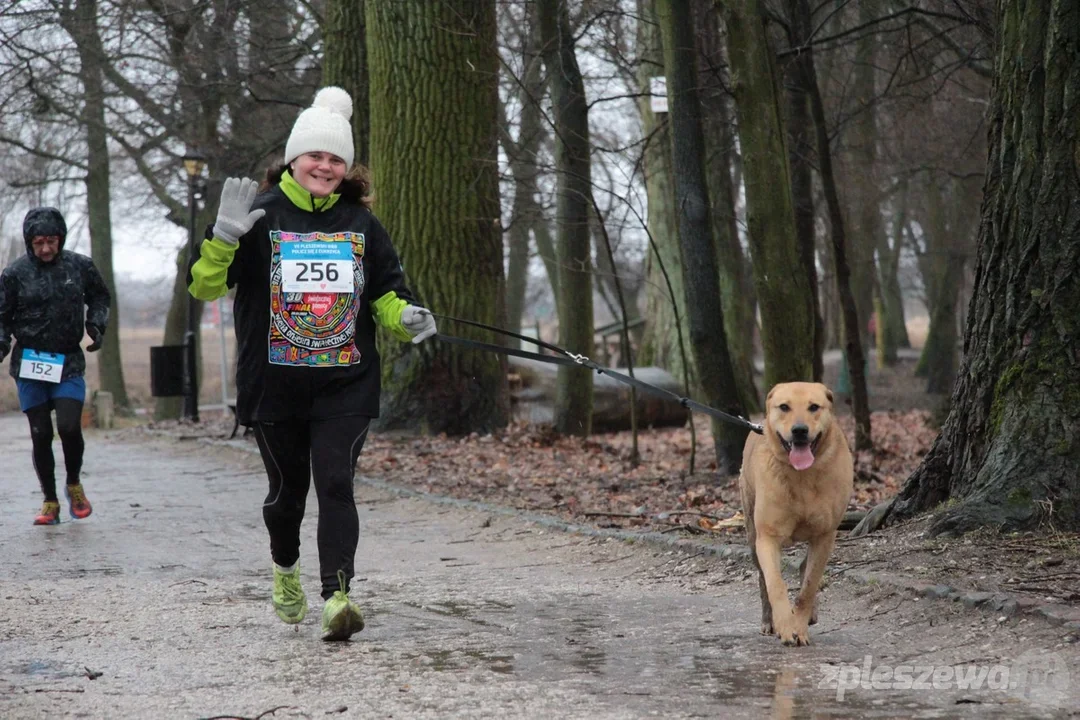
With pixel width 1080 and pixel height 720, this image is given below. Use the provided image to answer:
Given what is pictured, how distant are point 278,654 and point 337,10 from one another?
11.9m

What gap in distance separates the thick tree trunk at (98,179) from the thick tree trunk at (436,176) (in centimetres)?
769

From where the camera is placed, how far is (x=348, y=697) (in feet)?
14.1

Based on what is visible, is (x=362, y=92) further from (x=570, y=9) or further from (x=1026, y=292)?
(x=1026, y=292)

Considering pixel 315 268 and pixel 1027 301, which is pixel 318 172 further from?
pixel 1027 301

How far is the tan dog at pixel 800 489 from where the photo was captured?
5211 millimetres

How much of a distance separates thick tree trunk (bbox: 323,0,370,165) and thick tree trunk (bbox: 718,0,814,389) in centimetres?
727

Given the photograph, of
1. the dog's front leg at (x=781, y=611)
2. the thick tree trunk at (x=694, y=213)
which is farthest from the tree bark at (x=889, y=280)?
the dog's front leg at (x=781, y=611)

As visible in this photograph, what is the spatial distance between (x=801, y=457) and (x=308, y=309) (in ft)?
6.51

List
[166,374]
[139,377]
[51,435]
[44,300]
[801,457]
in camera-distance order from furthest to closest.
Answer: [139,377] → [166,374] → [51,435] → [44,300] → [801,457]

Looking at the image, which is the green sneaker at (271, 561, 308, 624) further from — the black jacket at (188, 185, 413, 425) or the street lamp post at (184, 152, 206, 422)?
the street lamp post at (184, 152, 206, 422)

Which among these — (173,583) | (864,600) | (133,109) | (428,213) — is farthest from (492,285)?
(133,109)

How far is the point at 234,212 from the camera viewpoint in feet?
16.7

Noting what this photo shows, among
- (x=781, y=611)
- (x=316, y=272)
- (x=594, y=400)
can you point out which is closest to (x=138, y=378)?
(x=594, y=400)

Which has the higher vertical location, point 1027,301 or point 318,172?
point 318,172
